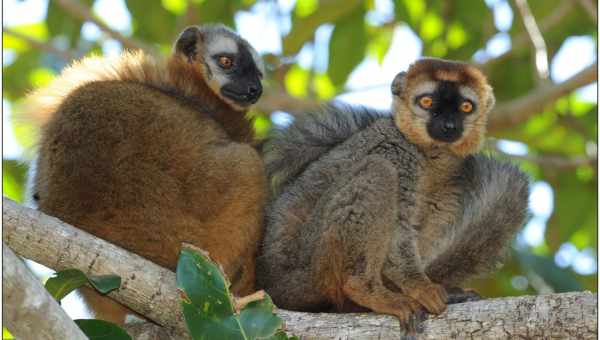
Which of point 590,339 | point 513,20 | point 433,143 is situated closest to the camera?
point 590,339

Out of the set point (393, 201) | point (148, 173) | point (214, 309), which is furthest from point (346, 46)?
point (214, 309)

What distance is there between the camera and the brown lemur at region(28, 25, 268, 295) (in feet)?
19.4

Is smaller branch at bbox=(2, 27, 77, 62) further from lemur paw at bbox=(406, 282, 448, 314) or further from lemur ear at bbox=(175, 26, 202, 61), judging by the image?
lemur paw at bbox=(406, 282, 448, 314)

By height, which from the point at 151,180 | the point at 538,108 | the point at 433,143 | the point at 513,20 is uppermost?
the point at 513,20

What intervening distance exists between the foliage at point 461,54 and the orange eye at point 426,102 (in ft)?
6.94

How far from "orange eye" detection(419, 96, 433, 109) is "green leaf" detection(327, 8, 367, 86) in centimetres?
251

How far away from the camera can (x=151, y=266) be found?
5488mm

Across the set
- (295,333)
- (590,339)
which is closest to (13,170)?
(295,333)

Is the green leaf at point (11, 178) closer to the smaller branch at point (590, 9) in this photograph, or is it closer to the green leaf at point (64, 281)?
the green leaf at point (64, 281)

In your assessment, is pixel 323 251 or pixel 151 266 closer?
pixel 151 266

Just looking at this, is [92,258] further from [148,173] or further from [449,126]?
[449,126]

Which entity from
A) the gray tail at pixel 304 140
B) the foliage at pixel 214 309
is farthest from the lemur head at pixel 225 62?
the foliage at pixel 214 309

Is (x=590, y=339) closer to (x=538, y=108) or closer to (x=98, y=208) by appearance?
(x=98, y=208)

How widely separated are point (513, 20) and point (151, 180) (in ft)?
19.0
